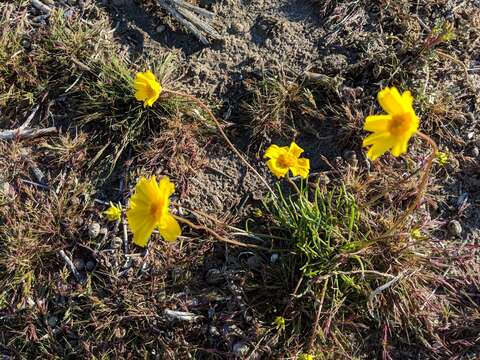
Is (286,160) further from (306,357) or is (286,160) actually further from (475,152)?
(475,152)

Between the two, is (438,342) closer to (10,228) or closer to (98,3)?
(10,228)

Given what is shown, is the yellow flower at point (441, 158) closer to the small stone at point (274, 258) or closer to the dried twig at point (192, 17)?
the small stone at point (274, 258)

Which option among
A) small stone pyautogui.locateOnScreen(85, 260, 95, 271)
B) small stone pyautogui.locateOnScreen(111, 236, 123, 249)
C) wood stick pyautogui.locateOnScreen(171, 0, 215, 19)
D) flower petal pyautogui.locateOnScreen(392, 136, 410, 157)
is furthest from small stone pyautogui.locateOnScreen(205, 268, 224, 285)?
wood stick pyautogui.locateOnScreen(171, 0, 215, 19)

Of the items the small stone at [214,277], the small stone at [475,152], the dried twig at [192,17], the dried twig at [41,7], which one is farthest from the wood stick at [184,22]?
the small stone at [475,152]

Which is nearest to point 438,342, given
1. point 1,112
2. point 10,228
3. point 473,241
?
point 473,241

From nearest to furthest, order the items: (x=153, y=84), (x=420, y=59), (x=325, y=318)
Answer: (x=153, y=84), (x=325, y=318), (x=420, y=59)

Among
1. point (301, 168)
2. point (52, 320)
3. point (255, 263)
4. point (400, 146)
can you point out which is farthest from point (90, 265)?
point (400, 146)
